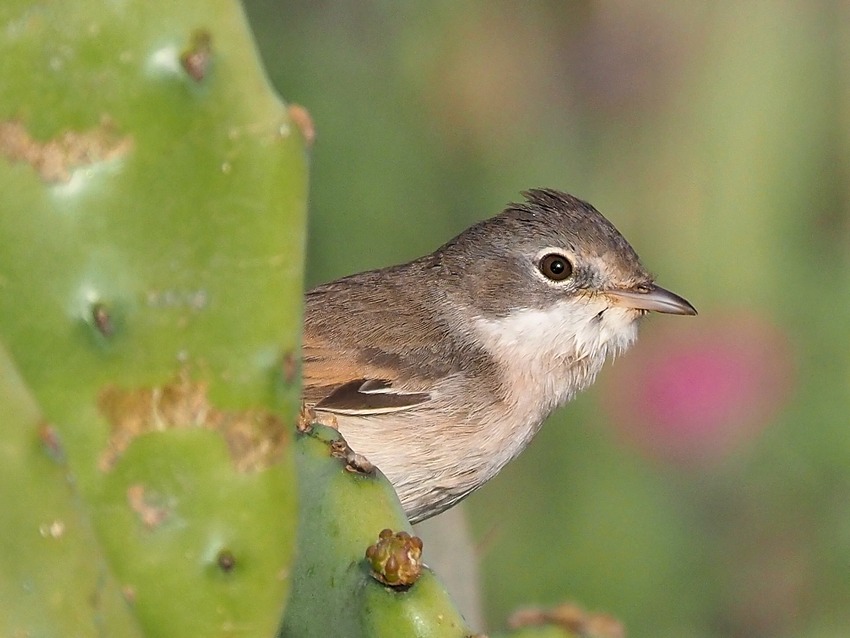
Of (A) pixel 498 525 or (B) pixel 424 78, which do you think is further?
(B) pixel 424 78

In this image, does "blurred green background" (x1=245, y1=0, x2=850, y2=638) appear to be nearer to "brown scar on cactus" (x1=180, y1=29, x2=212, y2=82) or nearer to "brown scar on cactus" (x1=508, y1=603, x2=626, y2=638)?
"brown scar on cactus" (x1=508, y1=603, x2=626, y2=638)

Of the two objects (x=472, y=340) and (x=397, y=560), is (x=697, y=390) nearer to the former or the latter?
(x=472, y=340)

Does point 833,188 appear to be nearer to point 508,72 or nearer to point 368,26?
point 508,72

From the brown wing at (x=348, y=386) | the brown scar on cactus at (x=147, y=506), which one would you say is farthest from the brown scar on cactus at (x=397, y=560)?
the brown wing at (x=348, y=386)

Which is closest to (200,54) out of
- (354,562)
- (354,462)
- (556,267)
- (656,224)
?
(354,462)

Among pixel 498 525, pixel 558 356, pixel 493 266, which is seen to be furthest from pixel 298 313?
pixel 498 525

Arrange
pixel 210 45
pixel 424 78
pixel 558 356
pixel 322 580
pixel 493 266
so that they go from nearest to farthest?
1. pixel 210 45
2. pixel 322 580
3. pixel 558 356
4. pixel 493 266
5. pixel 424 78

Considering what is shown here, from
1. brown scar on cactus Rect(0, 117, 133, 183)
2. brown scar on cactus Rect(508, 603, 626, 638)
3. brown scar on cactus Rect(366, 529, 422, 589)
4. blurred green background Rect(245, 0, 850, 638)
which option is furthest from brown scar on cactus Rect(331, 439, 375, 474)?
blurred green background Rect(245, 0, 850, 638)
